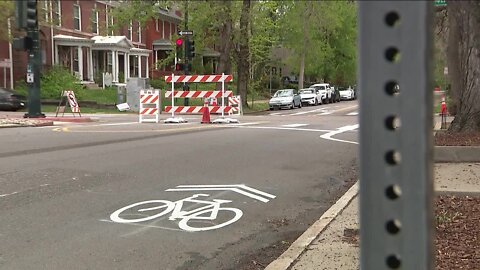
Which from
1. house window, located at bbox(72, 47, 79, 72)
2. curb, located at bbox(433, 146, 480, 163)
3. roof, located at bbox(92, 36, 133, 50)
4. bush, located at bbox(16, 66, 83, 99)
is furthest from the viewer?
roof, located at bbox(92, 36, 133, 50)

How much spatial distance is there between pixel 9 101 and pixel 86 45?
11.4 metres

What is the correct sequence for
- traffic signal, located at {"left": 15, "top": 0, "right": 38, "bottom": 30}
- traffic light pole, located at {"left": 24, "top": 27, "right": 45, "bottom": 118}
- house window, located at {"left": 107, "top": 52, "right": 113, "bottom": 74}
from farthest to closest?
house window, located at {"left": 107, "top": 52, "right": 113, "bottom": 74}
traffic light pole, located at {"left": 24, "top": 27, "right": 45, "bottom": 118}
traffic signal, located at {"left": 15, "top": 0, "right": 38, "bottom": 30}

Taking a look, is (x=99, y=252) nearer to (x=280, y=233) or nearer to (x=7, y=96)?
(x=280, y=233)

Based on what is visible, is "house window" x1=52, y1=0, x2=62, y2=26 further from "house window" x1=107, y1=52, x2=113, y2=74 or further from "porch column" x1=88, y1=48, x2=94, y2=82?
"house window" x1=107, y1=52, x2=113, y2=74

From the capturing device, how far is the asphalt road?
5.26 meters

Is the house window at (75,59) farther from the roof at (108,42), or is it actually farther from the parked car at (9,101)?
the parked car at (9,101)

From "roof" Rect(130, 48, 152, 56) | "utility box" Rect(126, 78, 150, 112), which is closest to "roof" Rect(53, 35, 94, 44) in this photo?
"roof" Rect(130, 48, 152, 56)

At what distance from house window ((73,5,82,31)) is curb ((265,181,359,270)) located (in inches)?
1461

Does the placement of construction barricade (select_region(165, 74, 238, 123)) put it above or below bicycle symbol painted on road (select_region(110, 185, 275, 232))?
above

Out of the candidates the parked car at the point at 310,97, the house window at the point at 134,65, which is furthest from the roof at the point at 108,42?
the parked car at the point at 310,97

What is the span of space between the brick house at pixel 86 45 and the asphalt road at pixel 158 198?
22.9 metres

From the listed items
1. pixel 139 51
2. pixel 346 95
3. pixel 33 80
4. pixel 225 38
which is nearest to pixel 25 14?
pixel 33 80

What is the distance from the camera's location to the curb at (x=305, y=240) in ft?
15.3

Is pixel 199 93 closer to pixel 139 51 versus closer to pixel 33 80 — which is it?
pixel 33 80
